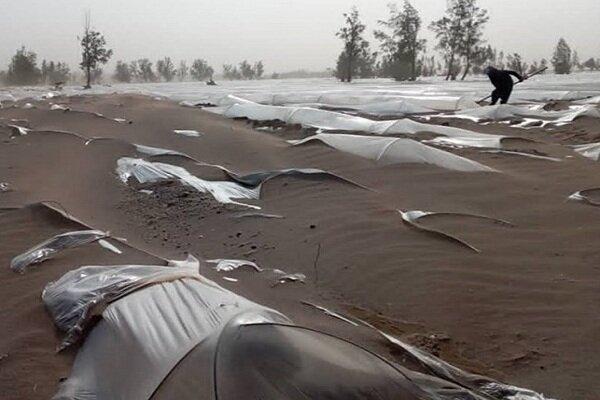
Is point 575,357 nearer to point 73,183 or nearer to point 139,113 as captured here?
point 73,183

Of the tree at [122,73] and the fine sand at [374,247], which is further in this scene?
the tree at [122,73]

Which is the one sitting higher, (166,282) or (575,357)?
(166,282)

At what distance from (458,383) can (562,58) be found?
3395 cm

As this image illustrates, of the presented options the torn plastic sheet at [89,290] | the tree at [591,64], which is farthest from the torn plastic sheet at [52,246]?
the tree at [591,64]

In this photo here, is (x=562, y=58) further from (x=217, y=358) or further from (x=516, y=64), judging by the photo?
(x=217, y=358)

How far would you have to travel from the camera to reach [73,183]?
6.01m

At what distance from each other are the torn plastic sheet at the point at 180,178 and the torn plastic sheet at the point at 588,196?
275 cm

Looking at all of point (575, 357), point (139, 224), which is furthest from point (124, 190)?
point (575, 357)

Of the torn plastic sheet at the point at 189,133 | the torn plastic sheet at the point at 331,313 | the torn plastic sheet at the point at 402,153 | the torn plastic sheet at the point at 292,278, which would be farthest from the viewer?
the torn plastic sheet at the point at 189,133

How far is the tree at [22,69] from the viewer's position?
112 ft

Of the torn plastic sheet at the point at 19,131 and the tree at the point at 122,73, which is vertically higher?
the tree at the point at 122,73

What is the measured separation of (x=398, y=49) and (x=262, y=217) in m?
29.1

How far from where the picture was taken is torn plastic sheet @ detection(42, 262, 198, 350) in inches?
103

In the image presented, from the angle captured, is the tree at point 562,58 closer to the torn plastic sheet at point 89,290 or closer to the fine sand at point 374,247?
the fine sand at point 374,247
